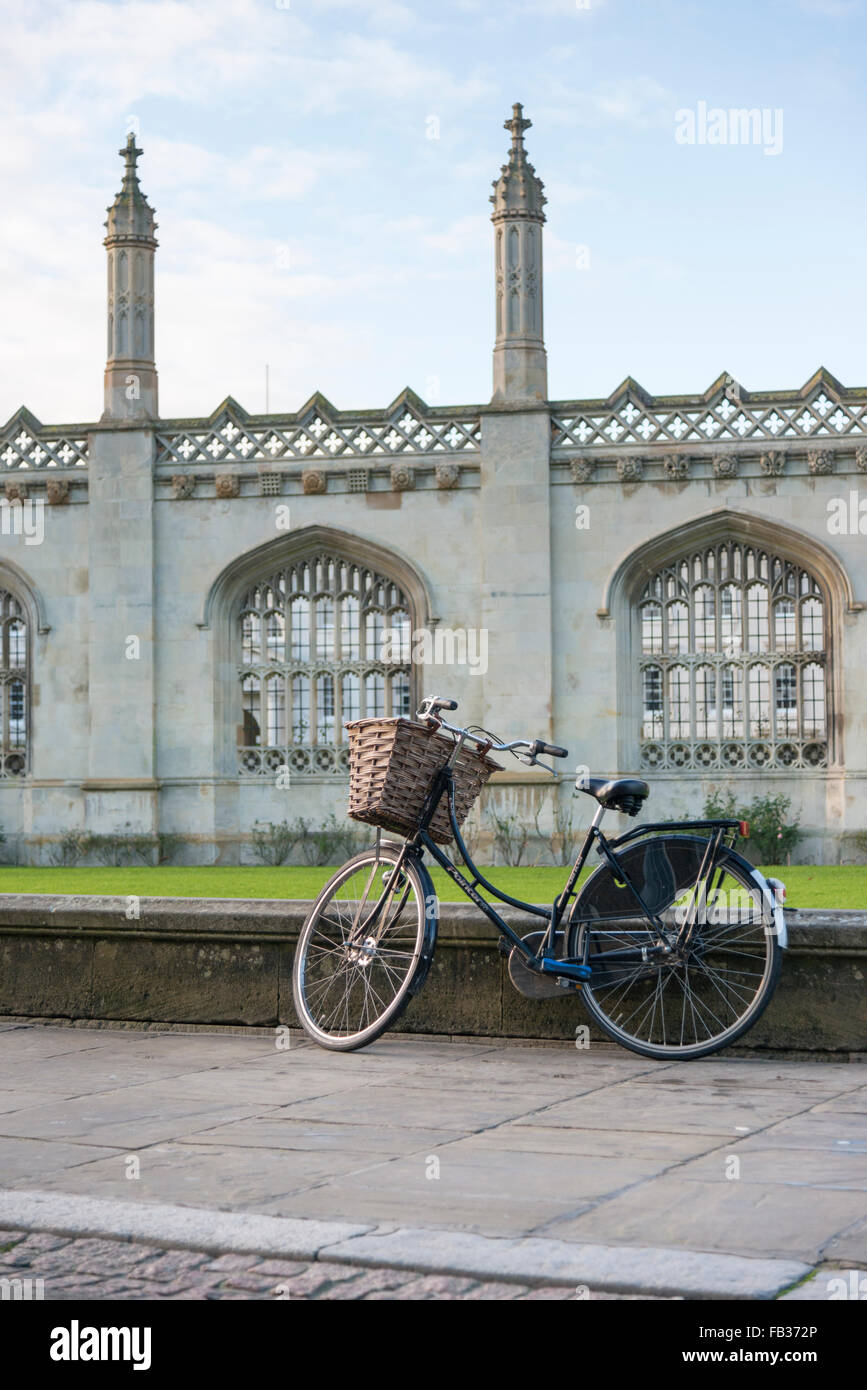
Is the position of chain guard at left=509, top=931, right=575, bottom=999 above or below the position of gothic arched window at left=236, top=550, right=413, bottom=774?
below

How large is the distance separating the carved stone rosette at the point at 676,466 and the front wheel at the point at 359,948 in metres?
13.7

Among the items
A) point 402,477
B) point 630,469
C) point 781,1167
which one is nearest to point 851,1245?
point 781,1167

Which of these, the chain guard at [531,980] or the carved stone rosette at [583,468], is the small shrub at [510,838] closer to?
the carved stone rosette at [583,468]

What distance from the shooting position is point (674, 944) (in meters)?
5.47

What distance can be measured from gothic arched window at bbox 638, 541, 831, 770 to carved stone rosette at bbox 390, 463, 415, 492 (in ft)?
10.3

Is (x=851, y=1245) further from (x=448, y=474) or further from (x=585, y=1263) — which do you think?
(x=448, y=474)

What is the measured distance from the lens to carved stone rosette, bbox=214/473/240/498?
2025 cm

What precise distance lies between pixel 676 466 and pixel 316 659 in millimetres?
5156

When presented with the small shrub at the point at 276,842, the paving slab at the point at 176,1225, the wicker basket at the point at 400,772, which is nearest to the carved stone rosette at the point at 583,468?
the small shrub at the point at 276,842

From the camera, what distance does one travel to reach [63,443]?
69.0ft

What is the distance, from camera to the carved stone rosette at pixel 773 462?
18891 millimetres

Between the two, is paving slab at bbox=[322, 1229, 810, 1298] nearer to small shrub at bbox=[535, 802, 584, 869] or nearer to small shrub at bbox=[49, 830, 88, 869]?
small shrub at bbox=[535, 802, 584, 869]

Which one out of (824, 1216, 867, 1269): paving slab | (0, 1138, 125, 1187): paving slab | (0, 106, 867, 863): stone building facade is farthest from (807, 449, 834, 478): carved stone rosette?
(824, 1216, 867, 1269): paving slab

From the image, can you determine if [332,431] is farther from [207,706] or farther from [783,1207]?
[783,1207]
